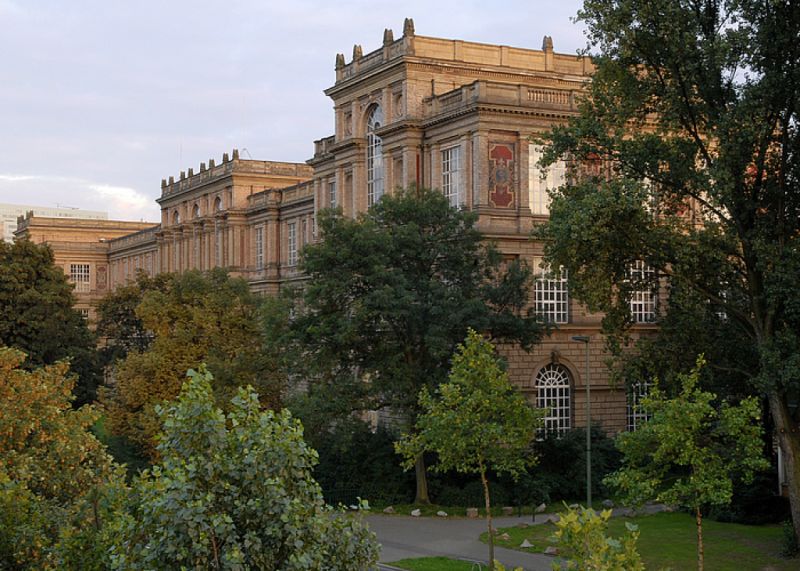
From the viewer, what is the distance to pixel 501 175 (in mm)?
51625

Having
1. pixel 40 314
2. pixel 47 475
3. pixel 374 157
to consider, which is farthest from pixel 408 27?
pixel 47 475

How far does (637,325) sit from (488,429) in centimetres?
2193

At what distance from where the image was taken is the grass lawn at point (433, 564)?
33.7 m

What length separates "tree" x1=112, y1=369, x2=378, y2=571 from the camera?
1260cm

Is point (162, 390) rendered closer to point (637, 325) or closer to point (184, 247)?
point (637, 325)

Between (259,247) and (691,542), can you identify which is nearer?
(691,542)

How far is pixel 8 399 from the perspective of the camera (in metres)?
26.1

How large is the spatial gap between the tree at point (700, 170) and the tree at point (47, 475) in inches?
619

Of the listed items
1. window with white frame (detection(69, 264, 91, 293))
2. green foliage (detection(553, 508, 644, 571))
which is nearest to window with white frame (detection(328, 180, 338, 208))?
green foliage (detection(553, 508, 644, 571))

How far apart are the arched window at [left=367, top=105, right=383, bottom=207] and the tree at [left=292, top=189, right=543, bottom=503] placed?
10908 mm

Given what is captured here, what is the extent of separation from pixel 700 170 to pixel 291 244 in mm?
A: 50019

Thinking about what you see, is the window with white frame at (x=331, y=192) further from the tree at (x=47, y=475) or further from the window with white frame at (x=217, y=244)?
the tree at (x=47, y=475)

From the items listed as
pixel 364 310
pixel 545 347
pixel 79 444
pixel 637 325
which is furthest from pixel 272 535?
pixel 637 325

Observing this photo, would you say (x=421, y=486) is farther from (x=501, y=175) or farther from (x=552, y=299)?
(x=501, y=175)
